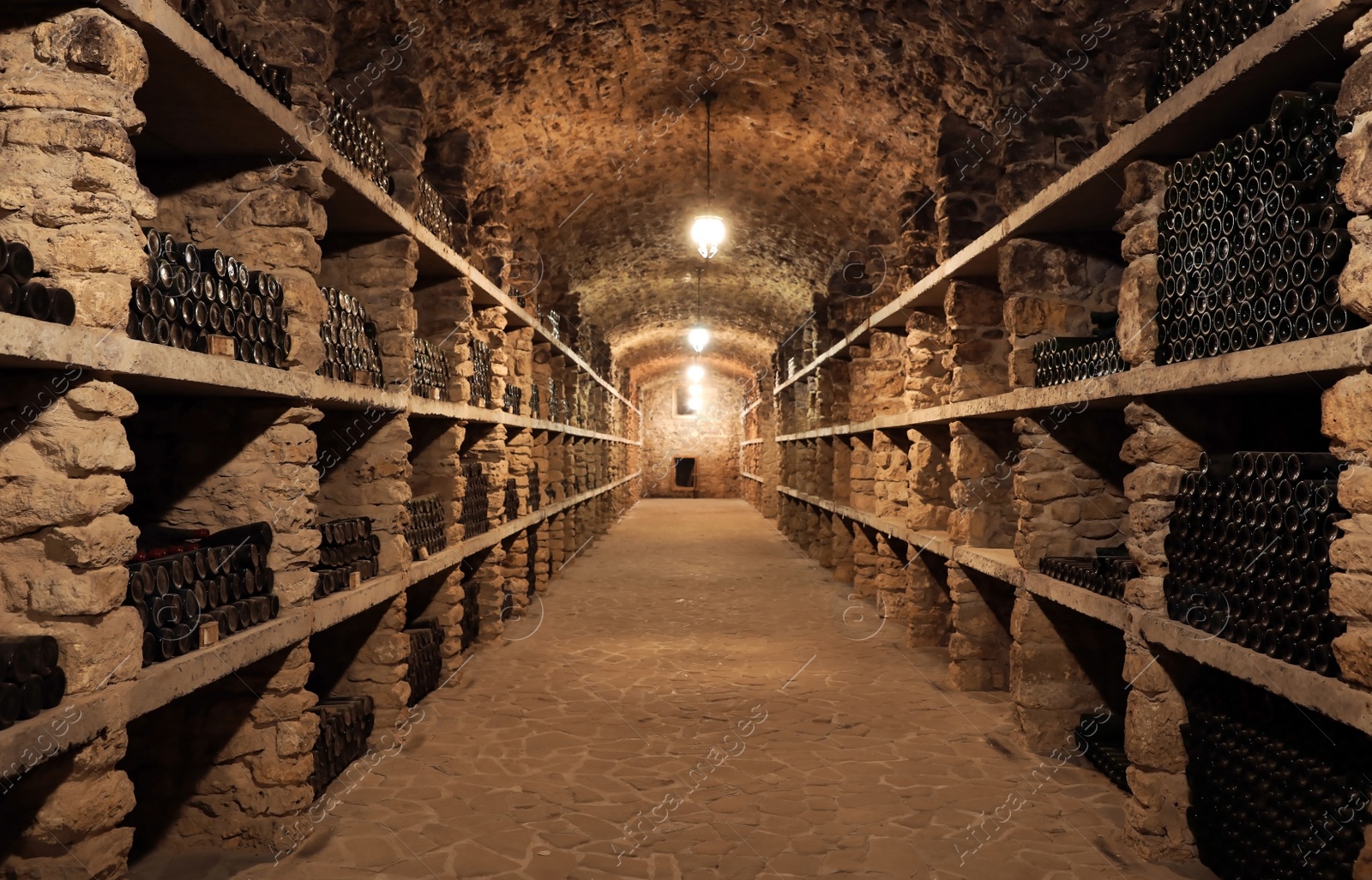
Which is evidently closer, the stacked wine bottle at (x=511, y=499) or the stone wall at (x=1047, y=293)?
the stone wall at (x=1047, y=293)

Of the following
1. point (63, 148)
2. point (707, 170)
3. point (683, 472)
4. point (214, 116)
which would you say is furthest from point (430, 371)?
point (683, 472)

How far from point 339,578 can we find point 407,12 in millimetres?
4367

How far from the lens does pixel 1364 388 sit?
300 cm

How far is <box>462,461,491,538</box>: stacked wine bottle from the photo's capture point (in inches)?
326

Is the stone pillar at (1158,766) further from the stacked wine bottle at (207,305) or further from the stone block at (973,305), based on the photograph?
the stacked wine bottle at (207,305)

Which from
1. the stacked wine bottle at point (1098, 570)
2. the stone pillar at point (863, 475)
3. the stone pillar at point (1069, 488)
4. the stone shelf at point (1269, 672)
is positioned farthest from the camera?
the stone pillar at point (863, 475)

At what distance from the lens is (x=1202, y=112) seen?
4004 millimetres

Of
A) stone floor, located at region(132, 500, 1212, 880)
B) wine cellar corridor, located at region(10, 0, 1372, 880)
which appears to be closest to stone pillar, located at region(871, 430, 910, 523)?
wine cellar corridor, located at region(10, 0, 1372, 880)

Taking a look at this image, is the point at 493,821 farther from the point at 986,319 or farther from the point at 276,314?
the point at 986,319

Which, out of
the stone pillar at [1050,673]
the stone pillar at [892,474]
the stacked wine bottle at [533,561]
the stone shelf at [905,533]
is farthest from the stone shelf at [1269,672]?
the stacked wine bottle at [533,561]

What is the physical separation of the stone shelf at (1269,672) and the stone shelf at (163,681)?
408cm

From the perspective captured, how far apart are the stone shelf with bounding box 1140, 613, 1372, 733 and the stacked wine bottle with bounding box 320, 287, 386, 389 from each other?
4.65 metres

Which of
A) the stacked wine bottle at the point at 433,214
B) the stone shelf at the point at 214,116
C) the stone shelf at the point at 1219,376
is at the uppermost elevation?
the stacked wine bottle at the point at 433,214

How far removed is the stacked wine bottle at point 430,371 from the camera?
23.4ft
